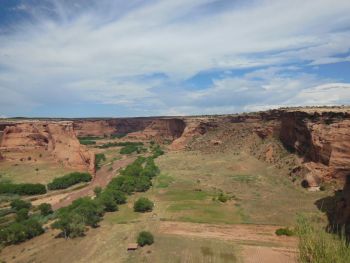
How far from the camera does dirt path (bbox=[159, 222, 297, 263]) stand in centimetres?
2723

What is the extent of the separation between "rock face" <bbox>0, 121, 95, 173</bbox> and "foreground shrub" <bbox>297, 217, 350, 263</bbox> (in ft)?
191

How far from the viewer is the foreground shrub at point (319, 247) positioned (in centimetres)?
1177

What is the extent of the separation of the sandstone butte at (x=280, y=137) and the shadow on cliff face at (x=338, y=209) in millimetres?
113

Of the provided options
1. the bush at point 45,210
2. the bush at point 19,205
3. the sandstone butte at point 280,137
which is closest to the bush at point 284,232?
the sandstone butte at point 280,137

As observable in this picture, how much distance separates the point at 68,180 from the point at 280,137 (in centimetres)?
3933

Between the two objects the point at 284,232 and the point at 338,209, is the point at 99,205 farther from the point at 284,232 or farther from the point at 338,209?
the point at 338,209

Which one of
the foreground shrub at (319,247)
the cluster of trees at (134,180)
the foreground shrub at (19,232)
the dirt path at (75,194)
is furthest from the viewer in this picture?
the cluster of trees at (134,180)

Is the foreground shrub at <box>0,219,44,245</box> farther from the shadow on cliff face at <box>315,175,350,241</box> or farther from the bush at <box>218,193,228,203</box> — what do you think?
the shadow on cliff face at <box>315,175,350,241</box>

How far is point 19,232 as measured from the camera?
33562 millimetres

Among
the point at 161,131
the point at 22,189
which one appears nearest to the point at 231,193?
the point at 22,189

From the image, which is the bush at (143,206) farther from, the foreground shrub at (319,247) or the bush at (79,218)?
the foreground shrub at (319,247)

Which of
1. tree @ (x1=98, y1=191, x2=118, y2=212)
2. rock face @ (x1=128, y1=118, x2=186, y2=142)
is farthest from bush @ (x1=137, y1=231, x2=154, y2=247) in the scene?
rock face @ (x1=128, y1=118, x2=186, y2=142)

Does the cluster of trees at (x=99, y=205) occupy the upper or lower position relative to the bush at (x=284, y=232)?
upper

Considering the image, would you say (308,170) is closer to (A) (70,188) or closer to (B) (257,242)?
(B) (257,242)
